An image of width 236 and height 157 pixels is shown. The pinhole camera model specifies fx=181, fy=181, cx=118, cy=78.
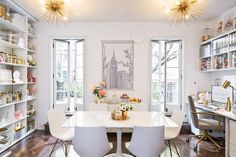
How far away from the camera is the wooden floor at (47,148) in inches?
121

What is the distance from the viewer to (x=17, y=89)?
3.98m

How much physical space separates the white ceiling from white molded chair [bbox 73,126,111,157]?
95.4 inches

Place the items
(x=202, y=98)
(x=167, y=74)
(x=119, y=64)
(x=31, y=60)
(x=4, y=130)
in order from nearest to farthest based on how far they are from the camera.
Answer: (x=4, y=130) < (x=202, y=98) < (x=31, y=60) < (x=119, y=64) < (x=167, y=74)

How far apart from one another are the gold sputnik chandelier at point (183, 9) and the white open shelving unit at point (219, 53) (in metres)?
0.69

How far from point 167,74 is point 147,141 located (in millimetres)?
2851

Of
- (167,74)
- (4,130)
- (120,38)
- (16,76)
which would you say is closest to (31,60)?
(16,76)

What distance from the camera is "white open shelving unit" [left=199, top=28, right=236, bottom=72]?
132 inches

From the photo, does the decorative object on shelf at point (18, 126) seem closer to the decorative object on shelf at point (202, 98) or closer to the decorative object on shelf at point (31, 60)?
the decorative object on shelf at point (31, 60)

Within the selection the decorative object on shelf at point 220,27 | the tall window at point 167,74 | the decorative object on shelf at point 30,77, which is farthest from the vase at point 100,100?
the decorative object on shelf at point 220,27

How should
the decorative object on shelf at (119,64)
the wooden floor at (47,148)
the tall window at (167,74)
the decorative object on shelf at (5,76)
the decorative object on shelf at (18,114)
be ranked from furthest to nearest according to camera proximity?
the tall window at (167,74) < the decorative object on shelf at (119,64) < the decorative object on shelf at (18,114) < the decorative object on shelf at (5,76) < the wooden floor at (47,148)

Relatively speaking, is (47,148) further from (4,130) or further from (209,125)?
(209,125)

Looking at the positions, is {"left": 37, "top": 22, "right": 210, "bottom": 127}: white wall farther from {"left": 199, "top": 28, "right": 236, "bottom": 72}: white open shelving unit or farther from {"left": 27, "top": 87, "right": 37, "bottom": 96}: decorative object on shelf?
{"left": 199, "top": 28, "right": 236, "bottom": 72}: white open shelving unit

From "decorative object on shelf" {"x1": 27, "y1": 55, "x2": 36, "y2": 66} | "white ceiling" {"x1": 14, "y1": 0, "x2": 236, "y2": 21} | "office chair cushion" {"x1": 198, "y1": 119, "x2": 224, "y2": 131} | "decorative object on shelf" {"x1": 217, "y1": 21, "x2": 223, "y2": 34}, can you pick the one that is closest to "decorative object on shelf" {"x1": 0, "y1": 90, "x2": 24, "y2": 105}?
"decorative object on shelf" {"x1": 27, "y1": 55, "x2": 36, "y2": 66}

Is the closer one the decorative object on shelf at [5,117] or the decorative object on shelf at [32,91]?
the decorative object on shelf at [5,117]
